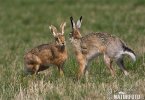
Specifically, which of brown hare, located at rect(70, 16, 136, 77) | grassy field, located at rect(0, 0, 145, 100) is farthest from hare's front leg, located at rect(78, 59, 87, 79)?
grassy field, located at rect(0, 0, 145, 100)

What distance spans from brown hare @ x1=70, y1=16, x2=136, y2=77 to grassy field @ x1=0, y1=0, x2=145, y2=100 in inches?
9.8

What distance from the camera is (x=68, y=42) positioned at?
41.0 ft

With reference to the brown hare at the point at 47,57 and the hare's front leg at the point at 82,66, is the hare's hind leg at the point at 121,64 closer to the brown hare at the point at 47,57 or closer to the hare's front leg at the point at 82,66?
the hare's front leg at the point at 82,66

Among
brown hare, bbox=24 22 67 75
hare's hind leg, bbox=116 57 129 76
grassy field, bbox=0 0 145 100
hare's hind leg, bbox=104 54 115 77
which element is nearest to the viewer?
grassy field, bbox=0 0 145 100

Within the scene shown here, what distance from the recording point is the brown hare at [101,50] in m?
10.8

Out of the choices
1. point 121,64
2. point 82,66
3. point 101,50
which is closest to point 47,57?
point 82,66

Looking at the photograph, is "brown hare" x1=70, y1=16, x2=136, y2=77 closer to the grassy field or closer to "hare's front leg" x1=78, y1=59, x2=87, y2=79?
"hare's front leg" x1=78, y1=59, x2=87, y2=79

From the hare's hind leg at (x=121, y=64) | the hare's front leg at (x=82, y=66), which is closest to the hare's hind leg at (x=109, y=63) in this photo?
the hare's hind leg at (x=121, y=64)

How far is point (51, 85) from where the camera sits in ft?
32.3

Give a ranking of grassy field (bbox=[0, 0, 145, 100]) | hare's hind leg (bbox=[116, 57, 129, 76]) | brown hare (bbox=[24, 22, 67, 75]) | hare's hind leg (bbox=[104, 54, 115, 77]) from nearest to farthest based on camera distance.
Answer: grassy field (bbox=[0, 0, 145, 100])
hare's hind leg (bbox=[104, 54, 115, 77])
hare's hind leg (bbox=[116, 57, 129, 76])
brown hare (bbox=[24, 22, 67, 75])

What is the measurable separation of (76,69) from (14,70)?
1438 mm

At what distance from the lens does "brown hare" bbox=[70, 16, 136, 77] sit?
35.3 ft

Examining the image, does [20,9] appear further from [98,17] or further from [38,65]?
[38,65]

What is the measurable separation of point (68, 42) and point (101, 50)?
5.76 feet
